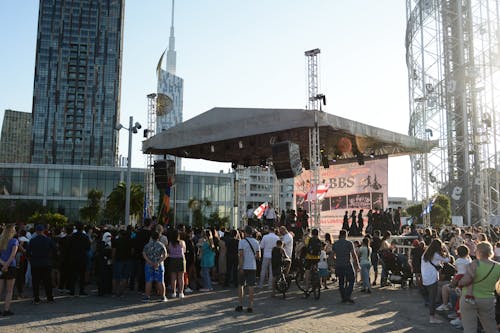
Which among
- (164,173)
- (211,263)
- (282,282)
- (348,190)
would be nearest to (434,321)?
(282,282)

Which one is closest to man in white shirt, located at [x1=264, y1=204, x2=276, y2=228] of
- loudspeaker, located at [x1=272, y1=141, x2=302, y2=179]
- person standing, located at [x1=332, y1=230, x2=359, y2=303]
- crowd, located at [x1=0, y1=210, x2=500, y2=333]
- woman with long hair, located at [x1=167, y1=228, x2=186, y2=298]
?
loudspeaker, located at [x1=272, y1=141, x2=302, y2=179]

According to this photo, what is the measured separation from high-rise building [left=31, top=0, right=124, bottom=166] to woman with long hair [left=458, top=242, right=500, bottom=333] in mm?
122140

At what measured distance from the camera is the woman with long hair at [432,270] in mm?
8320

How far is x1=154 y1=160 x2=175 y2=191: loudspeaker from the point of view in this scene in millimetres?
19406

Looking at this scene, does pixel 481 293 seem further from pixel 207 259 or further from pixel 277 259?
pixel 207 259

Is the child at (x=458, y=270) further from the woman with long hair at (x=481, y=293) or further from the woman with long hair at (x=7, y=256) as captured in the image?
the woman with long hair at (x=7, y=256)

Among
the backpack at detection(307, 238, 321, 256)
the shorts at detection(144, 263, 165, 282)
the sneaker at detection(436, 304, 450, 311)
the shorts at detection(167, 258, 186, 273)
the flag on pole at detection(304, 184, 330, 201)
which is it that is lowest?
the sneaker at detection(436, 304, 450, 311)

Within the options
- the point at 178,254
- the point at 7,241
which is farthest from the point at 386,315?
the point at 7,241

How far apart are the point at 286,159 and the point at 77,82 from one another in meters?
115

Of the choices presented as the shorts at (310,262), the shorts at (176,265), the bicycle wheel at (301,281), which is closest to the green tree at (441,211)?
the bicycle wheel at (301,281)

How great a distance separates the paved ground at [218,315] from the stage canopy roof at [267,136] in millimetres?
6722

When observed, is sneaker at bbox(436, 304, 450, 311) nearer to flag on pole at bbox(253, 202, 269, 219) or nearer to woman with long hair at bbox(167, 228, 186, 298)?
woman with long hair at bbox(167, 228, 186, 298)

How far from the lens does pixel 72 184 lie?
6481cm

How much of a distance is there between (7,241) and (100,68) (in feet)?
396
